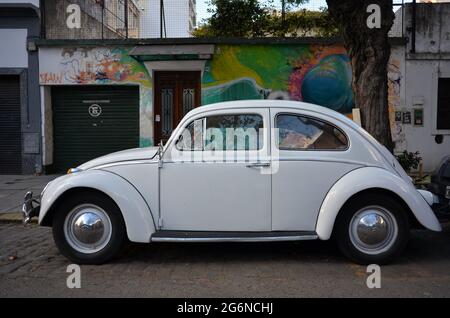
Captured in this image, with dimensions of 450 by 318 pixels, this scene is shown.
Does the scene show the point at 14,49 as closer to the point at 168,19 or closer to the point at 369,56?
the point at 168,19

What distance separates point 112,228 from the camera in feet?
18.0

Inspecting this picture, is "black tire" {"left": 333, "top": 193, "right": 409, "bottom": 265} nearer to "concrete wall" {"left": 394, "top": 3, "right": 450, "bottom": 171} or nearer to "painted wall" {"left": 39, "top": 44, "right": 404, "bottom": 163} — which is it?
"painted wall" {"left": 39, "top": 44, "right": 404, "bottom": 163}

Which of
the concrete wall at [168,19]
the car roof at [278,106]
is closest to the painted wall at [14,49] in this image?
the concrete wall at [168,19]

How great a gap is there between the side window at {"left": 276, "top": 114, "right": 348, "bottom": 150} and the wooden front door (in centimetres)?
746

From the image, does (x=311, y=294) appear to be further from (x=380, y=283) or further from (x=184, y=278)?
(x=184, y=278)

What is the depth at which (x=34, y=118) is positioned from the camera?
1309 centimetres

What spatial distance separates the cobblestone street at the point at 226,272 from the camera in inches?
187

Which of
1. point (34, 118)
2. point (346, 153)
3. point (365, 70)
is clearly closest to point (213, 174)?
point (346, 153)

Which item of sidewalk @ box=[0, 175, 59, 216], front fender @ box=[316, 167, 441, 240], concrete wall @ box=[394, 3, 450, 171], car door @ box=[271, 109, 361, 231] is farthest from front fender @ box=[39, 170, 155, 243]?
concrete wall @ box=[394, 3, 450, 171]

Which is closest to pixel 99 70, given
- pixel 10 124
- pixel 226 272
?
pixel 10 124

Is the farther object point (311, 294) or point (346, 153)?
point (346, 153)

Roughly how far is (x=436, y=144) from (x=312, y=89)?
11.7 feet

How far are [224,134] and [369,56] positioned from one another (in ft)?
12.4
